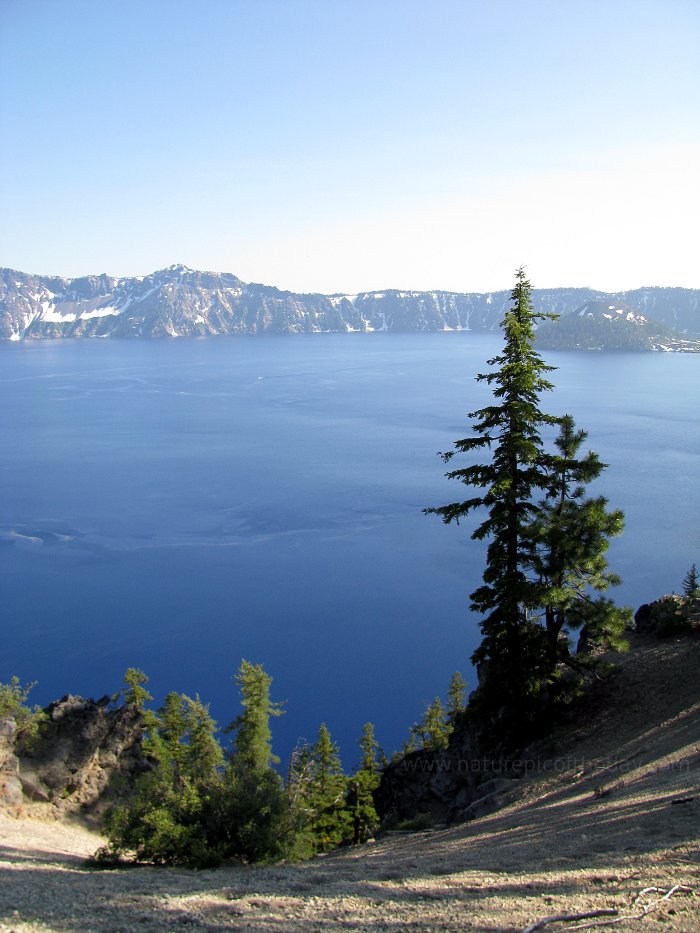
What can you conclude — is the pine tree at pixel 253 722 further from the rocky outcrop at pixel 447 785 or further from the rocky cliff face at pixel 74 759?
the rocky outcrop at pixel 447 785

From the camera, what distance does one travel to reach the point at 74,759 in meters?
24.7

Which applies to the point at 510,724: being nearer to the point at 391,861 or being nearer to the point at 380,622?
the point at 391,861

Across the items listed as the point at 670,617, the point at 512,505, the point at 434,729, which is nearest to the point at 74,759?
the point at 434,729

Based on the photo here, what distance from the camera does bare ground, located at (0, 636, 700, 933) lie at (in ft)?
26.9

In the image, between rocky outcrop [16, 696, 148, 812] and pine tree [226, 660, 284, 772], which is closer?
rocky outcrop [16, 696, 148, 812]

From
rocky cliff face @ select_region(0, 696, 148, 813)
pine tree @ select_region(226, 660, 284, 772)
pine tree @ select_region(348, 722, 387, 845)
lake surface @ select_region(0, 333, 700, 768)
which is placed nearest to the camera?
rocky cliff face @ select_region(0, 696, 148, 813)

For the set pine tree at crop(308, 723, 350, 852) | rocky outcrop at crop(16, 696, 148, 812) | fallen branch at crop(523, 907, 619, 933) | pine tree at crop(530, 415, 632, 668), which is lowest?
pine tree at crop(308, 723, 350, 852)

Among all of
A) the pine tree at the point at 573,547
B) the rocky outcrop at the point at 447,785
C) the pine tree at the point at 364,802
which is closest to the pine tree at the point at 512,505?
the pine tree at the point at 573,547

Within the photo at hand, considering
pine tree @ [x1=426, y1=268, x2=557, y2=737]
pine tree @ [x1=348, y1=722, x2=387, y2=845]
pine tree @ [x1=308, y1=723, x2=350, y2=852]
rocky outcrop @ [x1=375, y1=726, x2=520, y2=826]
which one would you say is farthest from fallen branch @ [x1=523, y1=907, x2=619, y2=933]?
pine tree @ [x1=348, y1=722, x2=387, y2=845]

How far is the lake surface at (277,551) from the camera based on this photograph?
41125 mm

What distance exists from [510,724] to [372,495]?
54003mm

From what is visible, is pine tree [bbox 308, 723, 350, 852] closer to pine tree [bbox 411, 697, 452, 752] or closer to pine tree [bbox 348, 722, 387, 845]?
pine tree [bbox 348, 722, 387, 845]

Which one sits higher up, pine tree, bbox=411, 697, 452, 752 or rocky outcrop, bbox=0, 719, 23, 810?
rocky outcrop, bbox=0, 719, 23, 810

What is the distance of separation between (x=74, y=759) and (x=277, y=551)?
34.1 metres
